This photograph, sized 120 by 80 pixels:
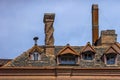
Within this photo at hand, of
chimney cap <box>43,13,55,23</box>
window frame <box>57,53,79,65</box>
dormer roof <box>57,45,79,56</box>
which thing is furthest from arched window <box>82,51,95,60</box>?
chimney cap <box>43,13,55,23</box>

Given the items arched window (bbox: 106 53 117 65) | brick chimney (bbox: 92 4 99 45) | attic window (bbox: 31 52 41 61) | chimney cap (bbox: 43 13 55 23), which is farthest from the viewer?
brick chimney (bbox: 92 4 99 45)

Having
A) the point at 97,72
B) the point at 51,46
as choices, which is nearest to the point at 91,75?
the point at 97,72

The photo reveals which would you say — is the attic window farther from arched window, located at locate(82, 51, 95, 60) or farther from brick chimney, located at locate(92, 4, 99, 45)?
brick chimney, located at locate(92, 4, 99, 45)

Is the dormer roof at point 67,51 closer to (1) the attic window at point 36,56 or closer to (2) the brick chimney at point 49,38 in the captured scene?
(2) the brick chimney at point 49,38

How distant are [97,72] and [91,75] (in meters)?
0.67

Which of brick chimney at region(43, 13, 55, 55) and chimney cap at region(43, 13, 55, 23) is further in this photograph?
chimney cap at region(43, 13, 55, 23)

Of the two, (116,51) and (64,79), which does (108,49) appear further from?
(64,79)

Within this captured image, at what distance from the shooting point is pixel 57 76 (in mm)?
62094

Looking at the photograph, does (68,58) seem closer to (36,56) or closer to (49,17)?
(36,56)

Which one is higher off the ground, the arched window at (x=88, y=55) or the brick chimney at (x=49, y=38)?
the brick chimney at (x=49, y=38)

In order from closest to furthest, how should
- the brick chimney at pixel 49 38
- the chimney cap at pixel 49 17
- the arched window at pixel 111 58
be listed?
the arched window at pixel 111 58, the brick chimney at pixel 49 38, the chimney cap at pixel 49 17

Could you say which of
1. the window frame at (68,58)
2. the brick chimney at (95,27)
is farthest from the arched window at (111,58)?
the brick chimney at (95,27)

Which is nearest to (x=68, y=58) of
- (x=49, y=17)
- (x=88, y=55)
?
(x=88, y=55)

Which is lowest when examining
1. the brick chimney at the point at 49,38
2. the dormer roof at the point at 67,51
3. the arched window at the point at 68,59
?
the arched window at the point at 68,59
